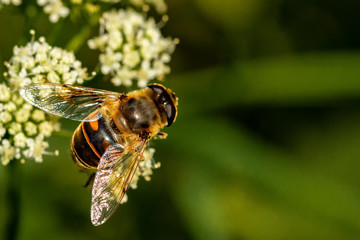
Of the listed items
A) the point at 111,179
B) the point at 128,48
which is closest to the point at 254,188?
the point at 128,48

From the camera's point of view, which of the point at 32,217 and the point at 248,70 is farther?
the point at 248,70

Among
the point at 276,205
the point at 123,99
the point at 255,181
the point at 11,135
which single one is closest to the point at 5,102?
the point at 11,135

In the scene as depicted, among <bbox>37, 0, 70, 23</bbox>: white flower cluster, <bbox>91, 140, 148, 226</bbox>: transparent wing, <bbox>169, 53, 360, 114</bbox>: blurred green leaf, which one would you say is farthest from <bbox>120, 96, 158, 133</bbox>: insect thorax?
<bbox>169, 53, 360, 114</bbox>: blurred green leaf

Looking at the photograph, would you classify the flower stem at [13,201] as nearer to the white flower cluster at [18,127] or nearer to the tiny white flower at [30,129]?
the white flower cluster at [18,127]

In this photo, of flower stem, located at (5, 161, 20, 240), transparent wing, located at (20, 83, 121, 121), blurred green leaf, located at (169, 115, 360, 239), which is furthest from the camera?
blurred green leaf, located at (169, 115, 360, 239)

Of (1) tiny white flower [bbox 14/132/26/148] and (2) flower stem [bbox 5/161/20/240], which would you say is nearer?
(1) tiny white flower [bbox 14/132/26/148]

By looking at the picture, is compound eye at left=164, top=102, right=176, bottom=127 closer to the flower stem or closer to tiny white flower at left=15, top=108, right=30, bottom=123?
tiny white flower at left=15, top=108, right=30, bottom=123

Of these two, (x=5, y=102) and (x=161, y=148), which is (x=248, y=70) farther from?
(x=5, y=102)
